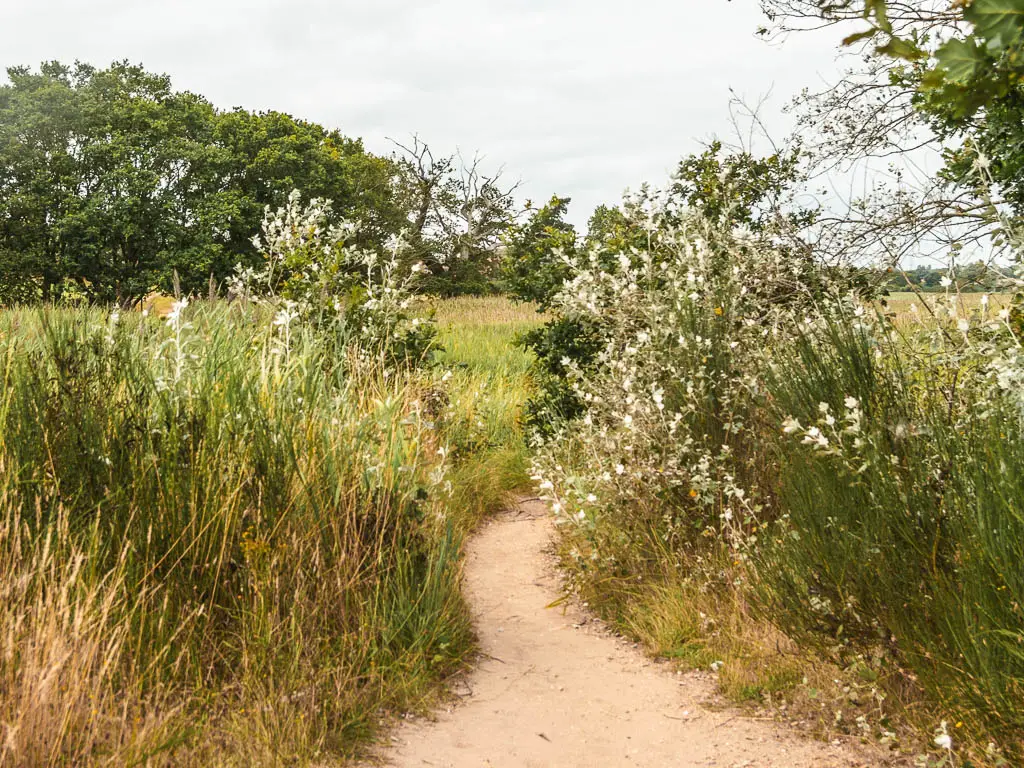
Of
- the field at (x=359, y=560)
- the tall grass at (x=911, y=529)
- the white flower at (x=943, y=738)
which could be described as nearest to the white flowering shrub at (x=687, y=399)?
the field at (x=359, y=560)

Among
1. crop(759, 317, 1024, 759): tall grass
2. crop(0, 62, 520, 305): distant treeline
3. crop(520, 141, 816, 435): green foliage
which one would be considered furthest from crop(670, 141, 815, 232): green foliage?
crop(0, 62, 520, 305): distant treeline

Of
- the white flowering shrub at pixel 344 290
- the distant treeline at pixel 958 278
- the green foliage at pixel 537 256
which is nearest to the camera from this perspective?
the distant treeline at pixel 958 278

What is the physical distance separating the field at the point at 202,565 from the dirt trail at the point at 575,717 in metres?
0.25

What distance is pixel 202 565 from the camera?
12.5 ft

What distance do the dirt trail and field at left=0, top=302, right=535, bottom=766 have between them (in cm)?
25

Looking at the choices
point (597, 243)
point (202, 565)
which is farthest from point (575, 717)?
point (597, 243)

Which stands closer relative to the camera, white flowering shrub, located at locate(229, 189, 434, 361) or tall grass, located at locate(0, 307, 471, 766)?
tall grass, located at locate(0, 307, 471, 766)

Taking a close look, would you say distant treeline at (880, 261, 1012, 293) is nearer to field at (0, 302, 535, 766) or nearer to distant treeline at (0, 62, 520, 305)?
field at (0, 302, 535, 766)

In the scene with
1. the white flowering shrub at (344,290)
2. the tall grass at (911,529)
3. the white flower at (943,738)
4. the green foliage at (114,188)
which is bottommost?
the white flower at (943,738)

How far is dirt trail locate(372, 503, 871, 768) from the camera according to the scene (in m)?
3.63

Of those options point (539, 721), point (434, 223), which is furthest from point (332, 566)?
point (434, 223)

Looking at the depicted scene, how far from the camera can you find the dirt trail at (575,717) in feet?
11.9

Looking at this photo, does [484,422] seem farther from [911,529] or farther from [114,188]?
[114,188]

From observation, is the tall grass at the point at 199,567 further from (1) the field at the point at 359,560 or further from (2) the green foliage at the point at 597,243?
(2) the green foliage at the point at 597,243
